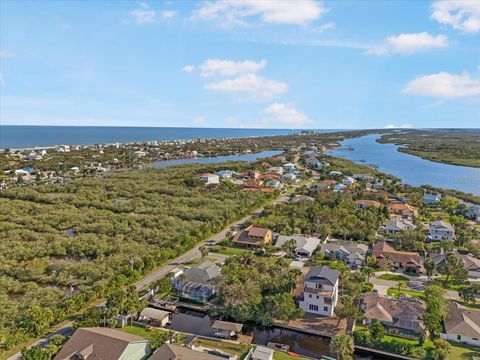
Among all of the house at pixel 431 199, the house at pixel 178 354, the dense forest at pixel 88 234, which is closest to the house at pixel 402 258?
the dense forest at pixel 88 234

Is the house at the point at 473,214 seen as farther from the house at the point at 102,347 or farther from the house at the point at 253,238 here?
the house at the point at 102,347

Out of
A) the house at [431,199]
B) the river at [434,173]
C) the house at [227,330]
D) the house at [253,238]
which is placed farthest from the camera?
the river at [434,173]

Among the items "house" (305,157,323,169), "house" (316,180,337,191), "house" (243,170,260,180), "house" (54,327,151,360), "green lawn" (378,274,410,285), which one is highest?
"house" (305,157,323,169)

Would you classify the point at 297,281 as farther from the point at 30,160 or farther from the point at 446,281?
the point at 30,160

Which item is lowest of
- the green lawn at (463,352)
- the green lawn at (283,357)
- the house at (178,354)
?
the green lawn at (463,352)

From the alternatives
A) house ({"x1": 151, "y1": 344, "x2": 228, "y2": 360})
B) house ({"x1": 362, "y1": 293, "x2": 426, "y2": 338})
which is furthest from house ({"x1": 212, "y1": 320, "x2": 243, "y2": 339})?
house ({"x1": 362, "y1": 293, "x2": 426, "y2": 338})

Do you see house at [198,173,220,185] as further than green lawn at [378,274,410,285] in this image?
Yes

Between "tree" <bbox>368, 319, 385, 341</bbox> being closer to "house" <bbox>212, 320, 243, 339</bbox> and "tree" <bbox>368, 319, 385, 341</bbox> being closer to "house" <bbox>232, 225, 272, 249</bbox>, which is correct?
"house" <bbox>212, 320, 243, 339</bbox>
